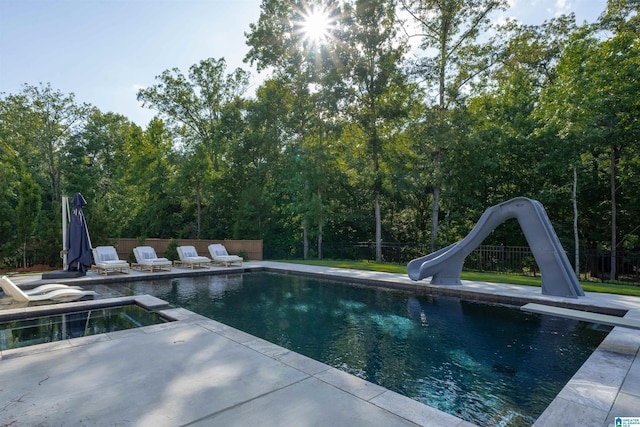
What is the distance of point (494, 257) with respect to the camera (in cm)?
1669

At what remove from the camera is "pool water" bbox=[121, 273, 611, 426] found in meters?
4.10

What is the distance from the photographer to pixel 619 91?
12.4m

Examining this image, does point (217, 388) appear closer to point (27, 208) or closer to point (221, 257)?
point (221, 257)

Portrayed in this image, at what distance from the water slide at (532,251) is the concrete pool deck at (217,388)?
296 cm

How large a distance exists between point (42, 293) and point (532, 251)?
40.8 ft

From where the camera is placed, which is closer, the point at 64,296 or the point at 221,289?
the point at 64,296

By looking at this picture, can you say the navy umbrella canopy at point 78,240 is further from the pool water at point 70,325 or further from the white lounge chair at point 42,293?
the pool water at point 70,325

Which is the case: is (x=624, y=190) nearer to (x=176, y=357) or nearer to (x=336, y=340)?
(x=336, y=340)

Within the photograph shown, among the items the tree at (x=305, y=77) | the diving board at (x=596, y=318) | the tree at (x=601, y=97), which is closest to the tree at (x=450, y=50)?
the tree at (x=601, y=97)

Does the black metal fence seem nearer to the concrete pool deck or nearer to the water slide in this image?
the water slide

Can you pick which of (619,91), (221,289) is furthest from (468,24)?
(221,289)

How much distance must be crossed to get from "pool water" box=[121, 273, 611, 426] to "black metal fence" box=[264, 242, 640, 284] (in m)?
7.98

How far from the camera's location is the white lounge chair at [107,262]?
1250 cm

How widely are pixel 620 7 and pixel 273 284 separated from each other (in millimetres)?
20231
